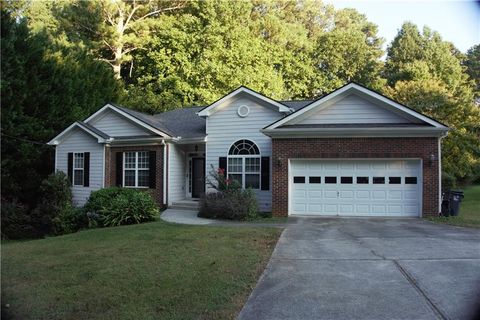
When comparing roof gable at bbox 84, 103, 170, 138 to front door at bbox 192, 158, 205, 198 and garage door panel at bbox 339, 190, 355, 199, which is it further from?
garage door panel at bbox 339, 190, 355, 199

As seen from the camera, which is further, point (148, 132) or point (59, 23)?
point (59, 23)

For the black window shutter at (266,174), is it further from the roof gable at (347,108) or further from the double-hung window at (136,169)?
the double-hung window at (136,169)

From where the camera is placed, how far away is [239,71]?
29625 mm

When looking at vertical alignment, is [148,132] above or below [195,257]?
above

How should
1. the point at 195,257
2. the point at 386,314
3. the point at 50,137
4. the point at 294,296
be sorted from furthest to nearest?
the point at 50,137
the point at 195,257
the point at 294,296
the point at 386,314

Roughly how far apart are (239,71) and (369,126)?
1721 cm

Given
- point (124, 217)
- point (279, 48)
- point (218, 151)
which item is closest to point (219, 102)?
point (218, 151)

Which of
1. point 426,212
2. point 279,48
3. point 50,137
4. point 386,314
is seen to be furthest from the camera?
point 279,48

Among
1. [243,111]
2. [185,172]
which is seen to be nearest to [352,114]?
[243,111]

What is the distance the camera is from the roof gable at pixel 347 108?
1428cm

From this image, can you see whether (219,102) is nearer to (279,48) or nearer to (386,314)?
(386,314)

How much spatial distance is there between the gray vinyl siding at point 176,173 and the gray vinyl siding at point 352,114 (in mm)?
6114

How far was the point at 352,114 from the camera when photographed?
48.7ft

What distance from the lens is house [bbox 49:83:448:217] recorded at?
14.0 meters
